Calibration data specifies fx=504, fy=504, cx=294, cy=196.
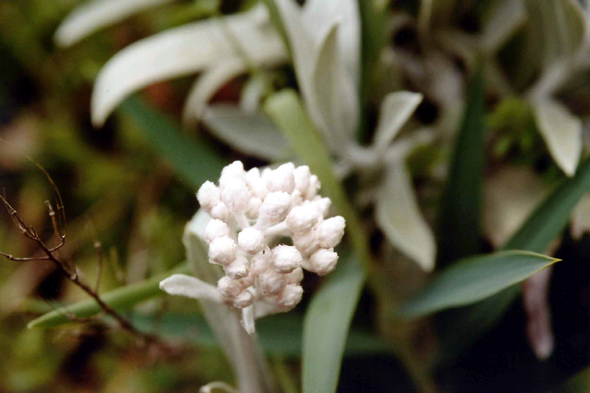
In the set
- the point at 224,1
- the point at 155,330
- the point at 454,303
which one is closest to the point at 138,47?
the point at 224,1

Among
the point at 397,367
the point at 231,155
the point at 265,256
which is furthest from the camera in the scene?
the point at 231,155

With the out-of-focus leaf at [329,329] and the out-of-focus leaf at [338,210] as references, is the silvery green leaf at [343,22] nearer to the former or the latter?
the out-of-focus leaf at [338,210]

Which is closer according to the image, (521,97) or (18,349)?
(521,97)

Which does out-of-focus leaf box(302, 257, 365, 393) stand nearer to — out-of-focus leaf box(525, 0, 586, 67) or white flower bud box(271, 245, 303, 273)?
white flower bud box(271, 245, 303, 273)

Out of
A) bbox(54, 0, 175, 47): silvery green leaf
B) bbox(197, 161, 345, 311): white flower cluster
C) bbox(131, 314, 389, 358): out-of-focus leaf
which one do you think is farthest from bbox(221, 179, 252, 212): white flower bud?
bbox(54, 0, 175, 47): silvery green leaf

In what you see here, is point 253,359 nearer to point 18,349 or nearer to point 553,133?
point 553,133

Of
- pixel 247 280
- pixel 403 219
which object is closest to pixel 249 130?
pixel 403 219
